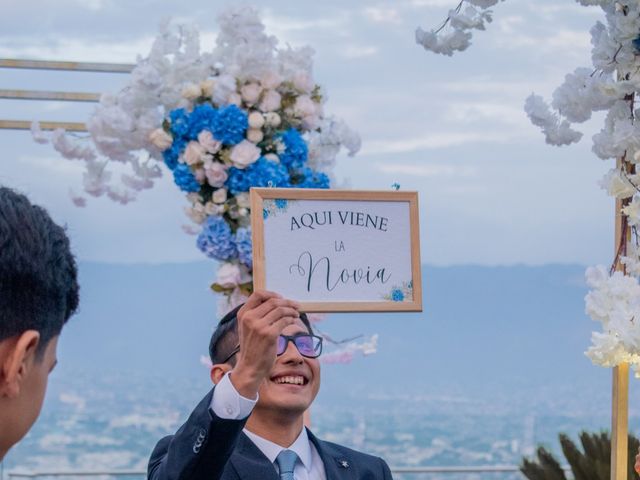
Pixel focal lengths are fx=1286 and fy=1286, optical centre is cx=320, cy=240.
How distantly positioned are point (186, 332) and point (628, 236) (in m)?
2.87

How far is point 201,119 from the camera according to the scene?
4129 mm

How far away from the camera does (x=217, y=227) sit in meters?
4.09

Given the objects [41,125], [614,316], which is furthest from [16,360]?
[41,125]

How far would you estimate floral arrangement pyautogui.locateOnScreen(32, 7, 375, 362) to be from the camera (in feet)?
13.4

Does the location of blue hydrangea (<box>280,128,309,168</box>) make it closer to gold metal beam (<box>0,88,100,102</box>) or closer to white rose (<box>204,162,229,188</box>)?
white rose (<box>204,162,229,188</box>)

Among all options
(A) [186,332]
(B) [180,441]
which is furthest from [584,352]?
(A) [186,332]

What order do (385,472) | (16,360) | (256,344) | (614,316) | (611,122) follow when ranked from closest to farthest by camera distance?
(16,360)
(256,344)
(614,316)
(611,122)
(385,472)

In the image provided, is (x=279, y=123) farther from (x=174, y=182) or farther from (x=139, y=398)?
(x=139, y=398)

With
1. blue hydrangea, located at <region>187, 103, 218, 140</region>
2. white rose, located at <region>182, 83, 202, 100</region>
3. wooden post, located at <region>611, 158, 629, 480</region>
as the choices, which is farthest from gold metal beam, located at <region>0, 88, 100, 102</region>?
wooden post, located at <region>611, 158, 629, 480</region>

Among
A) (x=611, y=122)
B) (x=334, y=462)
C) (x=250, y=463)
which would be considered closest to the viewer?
(x=611, y=122)

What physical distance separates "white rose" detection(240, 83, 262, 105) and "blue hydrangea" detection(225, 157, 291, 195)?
22cm

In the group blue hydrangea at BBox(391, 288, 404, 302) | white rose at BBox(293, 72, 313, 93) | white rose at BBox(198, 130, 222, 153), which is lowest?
blue hydrangea at BBox(391, 288, 404, 302)

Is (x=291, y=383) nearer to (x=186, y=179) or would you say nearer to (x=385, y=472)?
(x=385, y=472)

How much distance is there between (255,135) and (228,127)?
97mm
